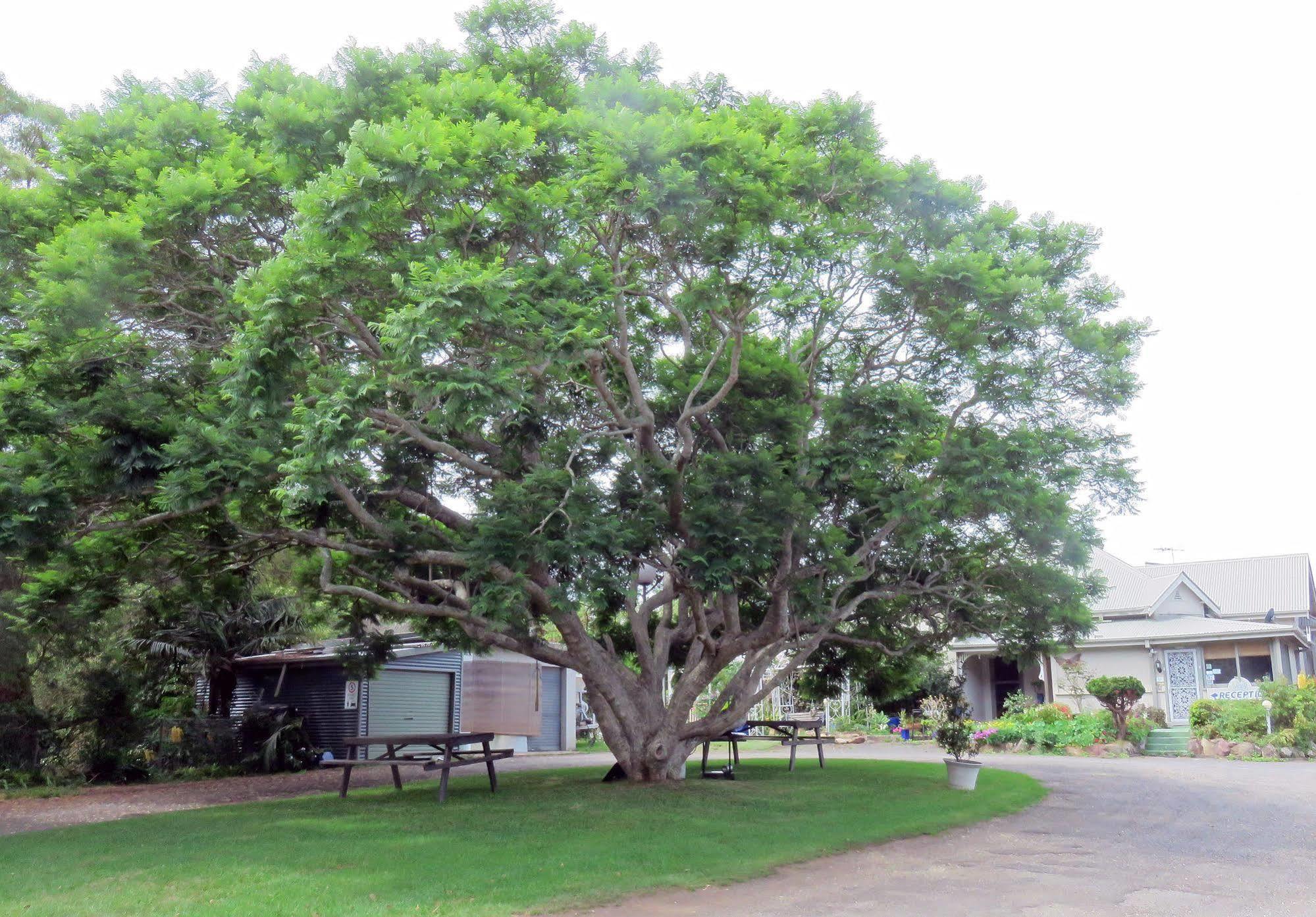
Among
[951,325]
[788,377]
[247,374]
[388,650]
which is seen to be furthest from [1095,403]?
[388,650]

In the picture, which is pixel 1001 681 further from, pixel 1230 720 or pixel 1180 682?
pixel 1230 720

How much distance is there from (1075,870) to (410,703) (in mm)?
18481

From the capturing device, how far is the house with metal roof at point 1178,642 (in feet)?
96.7

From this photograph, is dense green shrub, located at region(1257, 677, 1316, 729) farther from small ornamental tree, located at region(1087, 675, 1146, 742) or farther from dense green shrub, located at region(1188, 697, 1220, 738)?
small ornamental tree, located at region(1087, 675, 1146, 742)

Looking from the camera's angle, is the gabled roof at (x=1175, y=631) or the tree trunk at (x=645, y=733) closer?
the tree trunk at (x=645, y=733)

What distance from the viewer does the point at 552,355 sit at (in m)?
10.2

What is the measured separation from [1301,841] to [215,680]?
21262 millimetres

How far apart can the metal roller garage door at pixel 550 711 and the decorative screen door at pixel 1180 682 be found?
56.7 ft

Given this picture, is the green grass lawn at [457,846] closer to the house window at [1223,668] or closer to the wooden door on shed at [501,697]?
the wooden door on shed at [501,697]

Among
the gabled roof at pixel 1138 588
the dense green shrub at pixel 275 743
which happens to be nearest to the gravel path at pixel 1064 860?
the dense green shrub at pixel 275 743

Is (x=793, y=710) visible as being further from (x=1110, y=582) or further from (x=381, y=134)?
(x=381, y=134)

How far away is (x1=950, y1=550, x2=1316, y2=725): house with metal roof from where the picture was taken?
29463mm

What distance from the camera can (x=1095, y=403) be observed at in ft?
46.8

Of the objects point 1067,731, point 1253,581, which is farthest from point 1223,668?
point 1253,581
